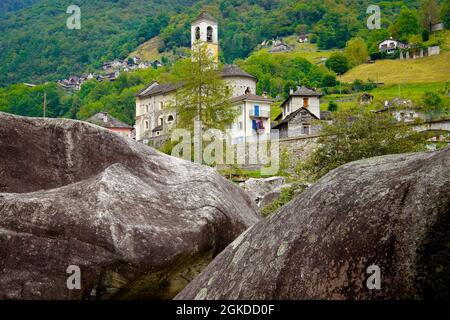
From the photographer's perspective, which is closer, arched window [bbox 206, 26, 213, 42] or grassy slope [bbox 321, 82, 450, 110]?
grassy slope [bbox 321, 82, 450, 110]

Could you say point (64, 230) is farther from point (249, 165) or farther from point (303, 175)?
point (249, 165)

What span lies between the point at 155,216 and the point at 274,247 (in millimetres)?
4443

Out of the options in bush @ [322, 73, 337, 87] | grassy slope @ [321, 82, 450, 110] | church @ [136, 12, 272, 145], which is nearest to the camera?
church @ [136, 12, 272, 145]

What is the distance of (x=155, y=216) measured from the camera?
1212 centimetres

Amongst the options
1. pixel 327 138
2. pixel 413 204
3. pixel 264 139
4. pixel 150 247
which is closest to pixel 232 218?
pixel 150 247

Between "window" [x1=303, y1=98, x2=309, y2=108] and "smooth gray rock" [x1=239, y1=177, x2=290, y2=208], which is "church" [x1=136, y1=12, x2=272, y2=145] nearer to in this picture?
"window" [x1=303, y1=98, x2=309, y2=108]

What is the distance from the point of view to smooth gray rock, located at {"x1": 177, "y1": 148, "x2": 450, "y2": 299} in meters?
6.64

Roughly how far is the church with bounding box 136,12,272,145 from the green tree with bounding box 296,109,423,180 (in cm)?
3870

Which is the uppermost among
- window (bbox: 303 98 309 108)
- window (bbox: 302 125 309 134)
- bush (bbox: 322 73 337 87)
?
bush (bbox: 322 73 337 87)

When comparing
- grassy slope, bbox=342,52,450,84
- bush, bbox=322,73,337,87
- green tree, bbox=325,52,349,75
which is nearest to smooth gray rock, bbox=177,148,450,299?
grassy slope, bbox=342,52,450,84

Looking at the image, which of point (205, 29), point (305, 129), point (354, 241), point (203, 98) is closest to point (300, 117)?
point (305, 129)

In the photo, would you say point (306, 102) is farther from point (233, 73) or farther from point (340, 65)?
point (340, 65)

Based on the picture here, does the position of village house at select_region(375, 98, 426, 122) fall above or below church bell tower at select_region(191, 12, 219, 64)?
below

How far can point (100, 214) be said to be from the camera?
456 inches
